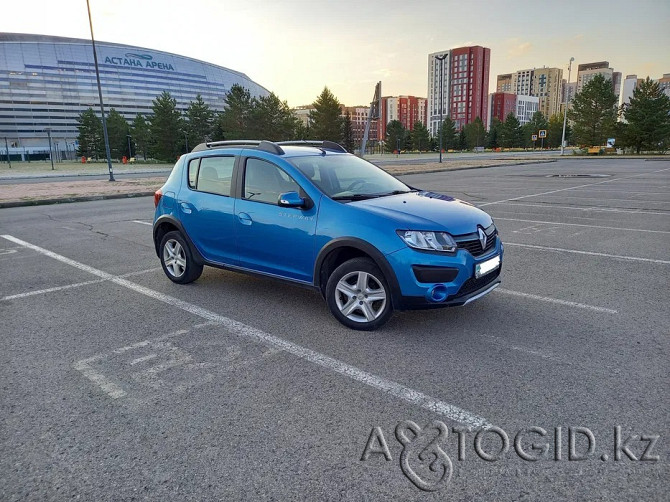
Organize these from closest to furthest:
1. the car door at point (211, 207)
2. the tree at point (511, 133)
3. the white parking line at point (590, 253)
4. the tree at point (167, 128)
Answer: the car door at point (211, 207) → the white parking line at point (590, 253) → the tree at point (167, 128) → the tree at point (511, 133)

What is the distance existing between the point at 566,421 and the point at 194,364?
2.65 metres

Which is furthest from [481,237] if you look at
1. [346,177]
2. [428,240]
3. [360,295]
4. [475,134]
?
[475,134]

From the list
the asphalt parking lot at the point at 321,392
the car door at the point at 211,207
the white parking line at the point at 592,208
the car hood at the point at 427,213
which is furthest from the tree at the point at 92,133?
the car hood at the point at 427,213

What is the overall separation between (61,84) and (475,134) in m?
102

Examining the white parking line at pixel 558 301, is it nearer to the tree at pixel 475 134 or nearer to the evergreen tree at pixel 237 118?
the evergreen tree at pixel 237 118

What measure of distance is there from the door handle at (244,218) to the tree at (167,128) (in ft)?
200

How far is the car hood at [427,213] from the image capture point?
163 inches

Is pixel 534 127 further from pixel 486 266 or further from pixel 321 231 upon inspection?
pixel 321 231

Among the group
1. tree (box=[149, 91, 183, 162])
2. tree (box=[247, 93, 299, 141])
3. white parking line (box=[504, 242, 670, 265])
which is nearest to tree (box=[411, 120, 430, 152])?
tree (box=[247, 93, 299, 141])

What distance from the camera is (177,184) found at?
19.6 feet

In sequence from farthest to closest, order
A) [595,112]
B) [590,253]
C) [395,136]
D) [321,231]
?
1. [395,136]
2. [595,112]
3. [590,253]
4. [321,231]

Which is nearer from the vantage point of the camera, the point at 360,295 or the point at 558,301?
the point at 360,295

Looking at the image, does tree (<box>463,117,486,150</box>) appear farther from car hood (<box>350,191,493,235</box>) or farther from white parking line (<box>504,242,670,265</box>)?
car hood (<box>350,191,493,235</box>)

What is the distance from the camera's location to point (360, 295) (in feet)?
14.3
